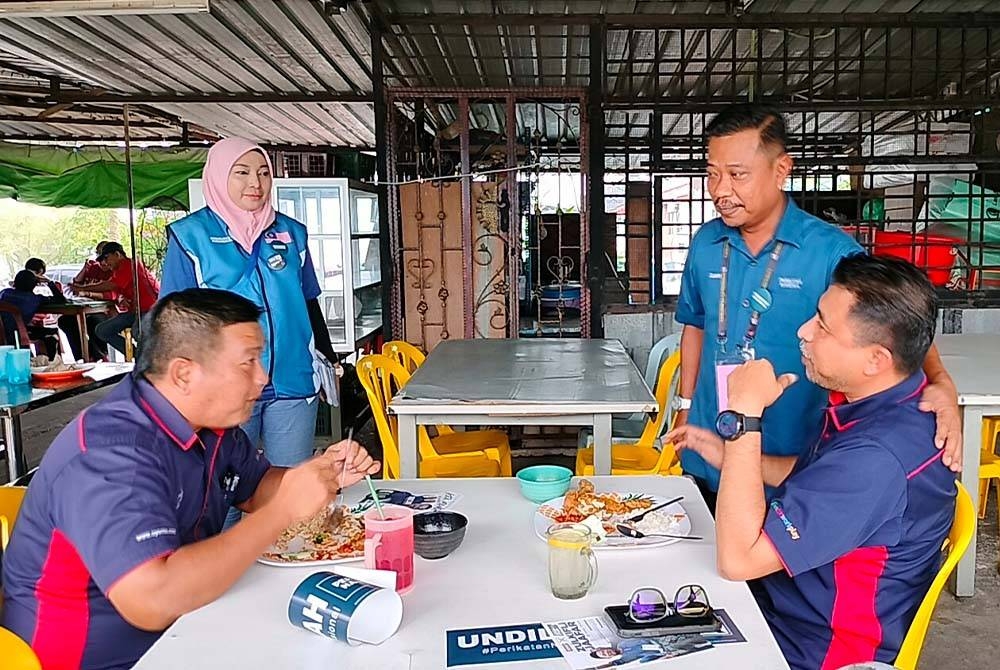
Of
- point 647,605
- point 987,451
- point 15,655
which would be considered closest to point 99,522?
point 15,655

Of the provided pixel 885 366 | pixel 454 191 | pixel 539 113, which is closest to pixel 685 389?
pixel 885 366

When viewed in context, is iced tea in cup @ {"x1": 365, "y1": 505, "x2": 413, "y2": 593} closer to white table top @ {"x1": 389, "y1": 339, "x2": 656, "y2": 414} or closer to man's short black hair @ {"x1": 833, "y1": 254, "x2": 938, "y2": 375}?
man's short black hair @ {"x1": 833, "y1": 254, "x2": 938, "y2": 375}

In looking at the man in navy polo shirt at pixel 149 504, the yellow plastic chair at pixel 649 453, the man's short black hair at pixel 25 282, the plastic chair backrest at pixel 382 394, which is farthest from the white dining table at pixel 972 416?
the man's short black hair at pixel 25 282

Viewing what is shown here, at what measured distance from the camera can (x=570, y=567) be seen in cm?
135

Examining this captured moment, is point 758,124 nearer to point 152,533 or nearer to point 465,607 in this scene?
point 465,607

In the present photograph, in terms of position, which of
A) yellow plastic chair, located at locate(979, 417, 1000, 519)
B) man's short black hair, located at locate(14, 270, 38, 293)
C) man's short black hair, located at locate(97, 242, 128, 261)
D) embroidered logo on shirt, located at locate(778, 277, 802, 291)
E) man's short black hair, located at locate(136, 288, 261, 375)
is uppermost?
man's short black hair, located at locate(97, 242, 128, 261)

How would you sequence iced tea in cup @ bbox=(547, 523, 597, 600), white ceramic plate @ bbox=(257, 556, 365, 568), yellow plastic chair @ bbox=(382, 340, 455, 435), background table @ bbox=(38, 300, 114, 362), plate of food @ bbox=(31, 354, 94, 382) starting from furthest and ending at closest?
1. background table @ bbox=(38, 300, 114, 362)
2. yellow plastic chair @ bbox=(382, 340, 455, 435)
3. plate of food @ bbox=(31, 354, 94, 382)
4. white ceramic plate @ bbox=(257, 556, 365, 568)
5. iced tea in cup @ bbox=(547, 523, 597, 600)

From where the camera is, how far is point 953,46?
5.94 metres

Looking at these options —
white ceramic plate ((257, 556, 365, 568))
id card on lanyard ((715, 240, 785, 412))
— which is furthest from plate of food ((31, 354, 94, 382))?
id card on lanyard ((715, 240, 785, 412))

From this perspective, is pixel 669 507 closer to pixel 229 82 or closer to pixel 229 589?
pixel 229 589

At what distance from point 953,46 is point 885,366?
552 cm

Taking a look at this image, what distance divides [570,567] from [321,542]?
0.51 m

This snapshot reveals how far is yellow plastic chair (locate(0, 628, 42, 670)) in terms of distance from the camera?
3.59ft

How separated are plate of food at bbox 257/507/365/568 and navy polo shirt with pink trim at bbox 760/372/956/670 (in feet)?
2.45
